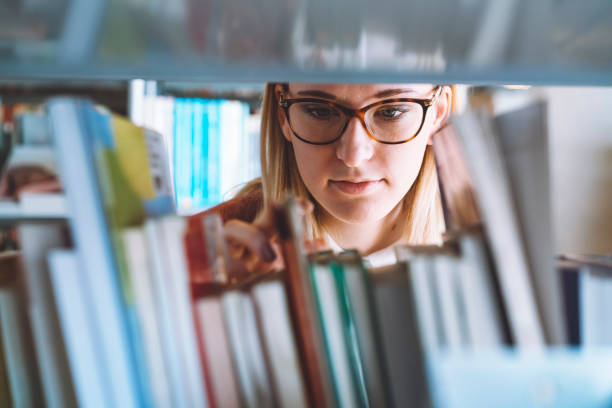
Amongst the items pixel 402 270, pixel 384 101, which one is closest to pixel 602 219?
pixel 384 101

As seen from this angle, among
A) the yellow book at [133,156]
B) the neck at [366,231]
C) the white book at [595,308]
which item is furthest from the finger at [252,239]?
the neck at [366,231]

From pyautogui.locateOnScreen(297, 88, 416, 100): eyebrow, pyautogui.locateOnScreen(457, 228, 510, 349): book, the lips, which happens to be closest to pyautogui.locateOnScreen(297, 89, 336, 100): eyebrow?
pyautogui.locateOnScreen(297, 88, 416, 100): eyebrow

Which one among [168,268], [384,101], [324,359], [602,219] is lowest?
[602,219]

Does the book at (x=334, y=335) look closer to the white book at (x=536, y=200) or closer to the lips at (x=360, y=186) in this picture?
the white book at (x=536, y=200)

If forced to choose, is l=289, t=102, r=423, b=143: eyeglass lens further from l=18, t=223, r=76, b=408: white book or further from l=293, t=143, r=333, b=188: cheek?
l=18, t=223, r=76, b=408: white book

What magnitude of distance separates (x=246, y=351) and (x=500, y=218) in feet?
0.88

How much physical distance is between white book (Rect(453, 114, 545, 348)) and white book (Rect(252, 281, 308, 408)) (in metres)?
0.20

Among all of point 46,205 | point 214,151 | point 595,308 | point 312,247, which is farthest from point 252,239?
point 214,151

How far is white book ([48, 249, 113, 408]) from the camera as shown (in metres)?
0.38

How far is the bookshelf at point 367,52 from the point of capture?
355 mm

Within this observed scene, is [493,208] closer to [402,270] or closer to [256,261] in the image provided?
[402,270]

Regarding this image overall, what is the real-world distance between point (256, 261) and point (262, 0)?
0.28m

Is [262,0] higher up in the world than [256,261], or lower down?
higher up

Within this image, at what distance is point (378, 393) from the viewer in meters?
0.44
